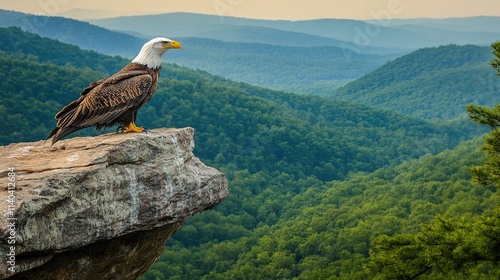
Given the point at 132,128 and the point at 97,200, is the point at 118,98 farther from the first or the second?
the point at 97,200

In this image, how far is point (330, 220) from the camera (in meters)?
50.2

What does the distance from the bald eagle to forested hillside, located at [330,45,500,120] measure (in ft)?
444

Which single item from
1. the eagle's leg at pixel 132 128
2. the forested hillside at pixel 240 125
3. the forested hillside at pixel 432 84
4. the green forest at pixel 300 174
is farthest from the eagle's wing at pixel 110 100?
the forested hillside at pixel 432 84

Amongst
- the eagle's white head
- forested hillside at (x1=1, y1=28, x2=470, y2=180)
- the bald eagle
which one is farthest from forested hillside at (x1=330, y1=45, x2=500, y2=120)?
the bald eagle

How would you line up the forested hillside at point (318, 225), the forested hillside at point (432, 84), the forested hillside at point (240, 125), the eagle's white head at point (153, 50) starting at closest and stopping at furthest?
the eagle's white head at point (153, 50) < the forested hillside at point (318, 225) < the forested hillside at point (240, 125) < the forested hillside at point (432, 84)

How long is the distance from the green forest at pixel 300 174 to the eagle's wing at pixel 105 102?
6.35 metres

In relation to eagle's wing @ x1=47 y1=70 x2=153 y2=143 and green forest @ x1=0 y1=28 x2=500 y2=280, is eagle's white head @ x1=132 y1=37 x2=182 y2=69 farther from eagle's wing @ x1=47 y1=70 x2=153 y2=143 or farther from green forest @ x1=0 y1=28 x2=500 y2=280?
green forest @ x1=0 y1=28 x2=500 y2=280

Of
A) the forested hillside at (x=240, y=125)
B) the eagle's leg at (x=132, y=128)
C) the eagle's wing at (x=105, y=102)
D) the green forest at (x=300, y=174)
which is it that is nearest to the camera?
the eagle's wing at (x=105, y=102)

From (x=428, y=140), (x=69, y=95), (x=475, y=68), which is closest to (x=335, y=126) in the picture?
(x=428, y=140)

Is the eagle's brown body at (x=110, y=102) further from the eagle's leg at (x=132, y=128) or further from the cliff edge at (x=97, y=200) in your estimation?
the cliff edge at (x=97, y=200)

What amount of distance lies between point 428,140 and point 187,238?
62.9 meters

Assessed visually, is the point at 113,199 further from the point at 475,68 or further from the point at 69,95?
the point at 475,68

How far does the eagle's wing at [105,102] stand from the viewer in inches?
352

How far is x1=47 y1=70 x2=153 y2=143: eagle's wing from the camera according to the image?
8930 millimetres
